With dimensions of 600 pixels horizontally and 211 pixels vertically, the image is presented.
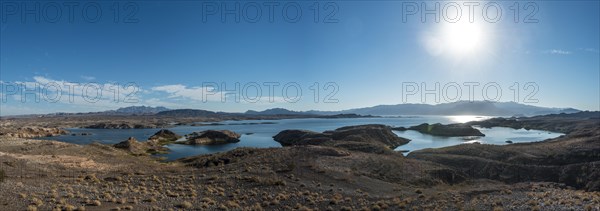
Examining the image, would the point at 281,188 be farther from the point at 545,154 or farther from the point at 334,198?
the point at 545,154

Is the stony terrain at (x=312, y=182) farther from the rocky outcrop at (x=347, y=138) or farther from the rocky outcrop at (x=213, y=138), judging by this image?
the rocky outcrop at (x=213, y=138)

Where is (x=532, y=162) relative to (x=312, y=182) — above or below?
Answer: below

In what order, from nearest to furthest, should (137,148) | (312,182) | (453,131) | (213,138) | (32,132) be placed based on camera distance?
(312,182) → (137,148) → (213,138) → (32,132) → (453,131)

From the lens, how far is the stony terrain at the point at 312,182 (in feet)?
78.6

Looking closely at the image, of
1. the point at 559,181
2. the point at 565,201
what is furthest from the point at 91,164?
the point at 559,181

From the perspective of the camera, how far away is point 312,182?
35688mm

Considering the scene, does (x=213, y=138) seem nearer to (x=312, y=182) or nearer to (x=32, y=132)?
(x=32, y=132)

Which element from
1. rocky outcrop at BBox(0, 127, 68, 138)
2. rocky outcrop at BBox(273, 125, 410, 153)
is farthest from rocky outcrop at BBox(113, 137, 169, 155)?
rocky outcrop at BBox(0, 127, 68, 138)

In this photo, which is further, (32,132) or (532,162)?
(32,132)

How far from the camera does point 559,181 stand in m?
43.7

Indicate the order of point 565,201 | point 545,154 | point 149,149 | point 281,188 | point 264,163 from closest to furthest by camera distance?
point 565,201, point 281,188, point 264,163, point 545,154, point 149,149

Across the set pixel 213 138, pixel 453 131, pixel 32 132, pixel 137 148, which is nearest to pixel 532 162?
pixel 137 148

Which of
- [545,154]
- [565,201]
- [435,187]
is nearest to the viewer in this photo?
[565,201]

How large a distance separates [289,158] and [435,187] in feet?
64.0
